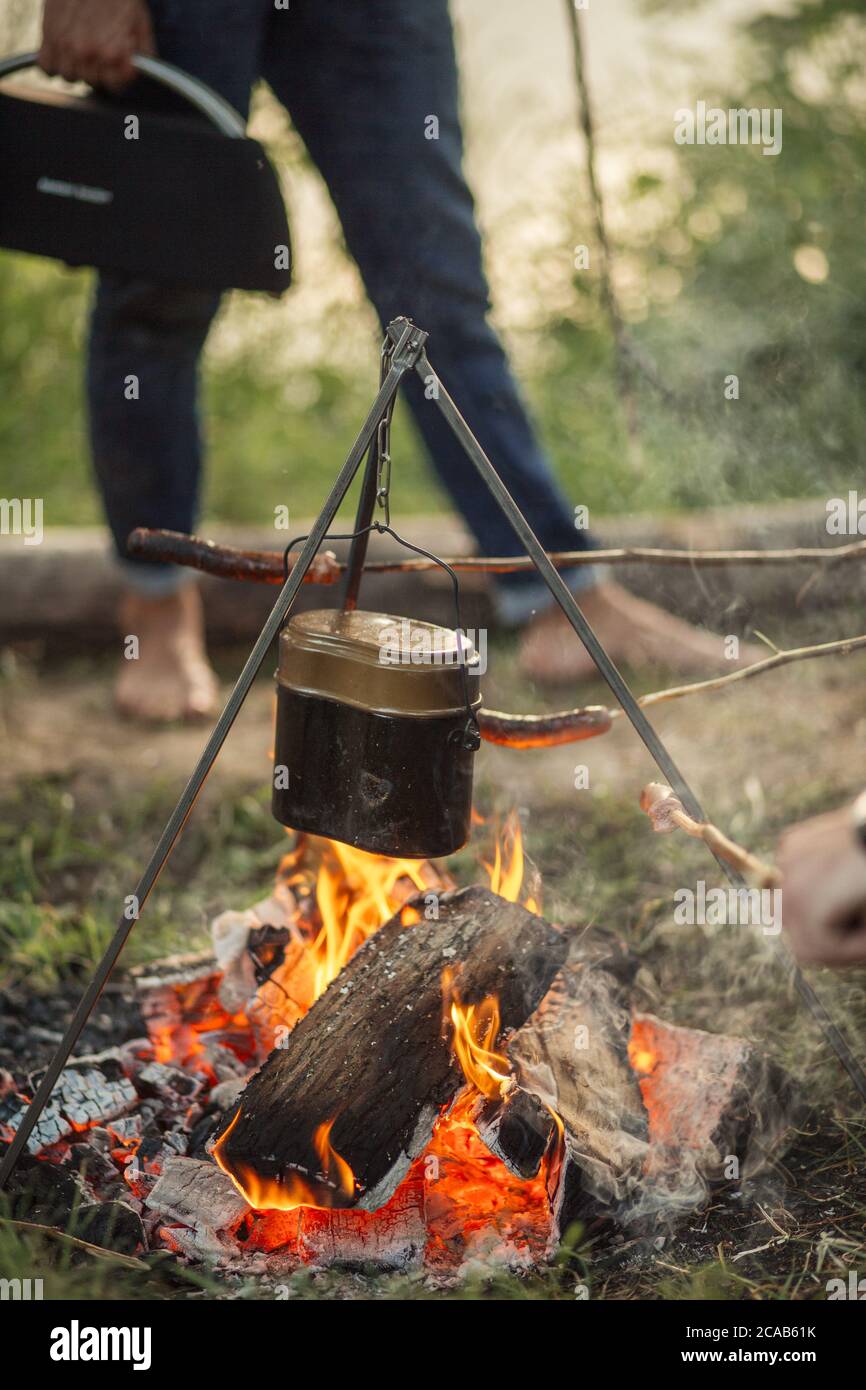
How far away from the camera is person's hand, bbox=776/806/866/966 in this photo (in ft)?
3.82

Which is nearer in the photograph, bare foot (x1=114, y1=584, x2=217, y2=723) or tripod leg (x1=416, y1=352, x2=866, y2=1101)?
tripod leg (x1=416, y1=352, x2=866, y2=1101)

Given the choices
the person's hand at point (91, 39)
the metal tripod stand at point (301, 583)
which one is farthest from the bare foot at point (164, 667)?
the metal tripod stand at point (301, 583)

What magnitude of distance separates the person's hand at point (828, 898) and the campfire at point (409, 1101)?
1.95 feet

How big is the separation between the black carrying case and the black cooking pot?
34.8 inches

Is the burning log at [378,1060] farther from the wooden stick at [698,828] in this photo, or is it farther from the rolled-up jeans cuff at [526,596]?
the rolled-up jeans cuff at [526,596]

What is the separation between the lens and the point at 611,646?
3.37 m

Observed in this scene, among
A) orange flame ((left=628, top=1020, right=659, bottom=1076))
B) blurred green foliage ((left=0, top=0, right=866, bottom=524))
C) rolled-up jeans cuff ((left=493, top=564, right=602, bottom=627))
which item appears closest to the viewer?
orange flame ((left=628, top=1020, right=659, bottom=1076))

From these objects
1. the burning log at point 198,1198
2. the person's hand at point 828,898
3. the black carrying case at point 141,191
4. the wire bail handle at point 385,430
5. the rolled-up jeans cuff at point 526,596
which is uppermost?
the black carrying case at point 141,191

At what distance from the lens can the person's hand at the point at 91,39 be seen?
2242 mm

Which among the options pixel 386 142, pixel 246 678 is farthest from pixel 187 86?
pixel 246 678

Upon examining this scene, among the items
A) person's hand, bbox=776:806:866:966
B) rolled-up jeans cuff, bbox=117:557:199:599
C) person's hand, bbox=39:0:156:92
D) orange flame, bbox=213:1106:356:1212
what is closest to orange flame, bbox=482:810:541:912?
orange flame, bbox=213:1106:356:1212

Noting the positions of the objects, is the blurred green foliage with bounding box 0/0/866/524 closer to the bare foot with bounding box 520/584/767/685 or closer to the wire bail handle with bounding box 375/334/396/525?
the bare foot with bounding box 520/584/767/685

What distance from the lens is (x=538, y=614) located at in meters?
3.24

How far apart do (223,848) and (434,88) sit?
164 centimetres
